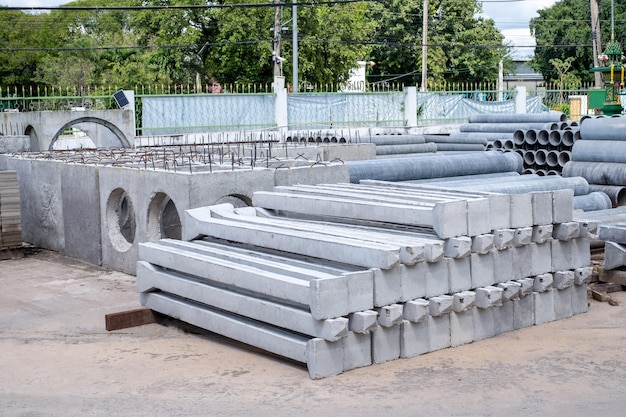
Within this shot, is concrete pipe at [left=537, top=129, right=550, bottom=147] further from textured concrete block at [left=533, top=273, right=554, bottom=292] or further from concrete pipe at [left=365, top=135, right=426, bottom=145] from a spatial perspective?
textured concrete block at [left=533, top=273, right=554, bottom=292]

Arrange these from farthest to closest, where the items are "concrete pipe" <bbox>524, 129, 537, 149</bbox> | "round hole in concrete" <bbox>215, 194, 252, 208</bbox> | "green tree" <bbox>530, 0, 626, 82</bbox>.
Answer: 1. "green tree" <bbox>530, 0, 626, 82</bbox>
2. "concrete pipe" <bbox>524, 129, 537, 149</bbox>
3. "round hole in concrete" <bbox>215, 194, 252, 208</bbox>

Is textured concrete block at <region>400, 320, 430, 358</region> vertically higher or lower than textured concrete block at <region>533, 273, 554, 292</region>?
lower

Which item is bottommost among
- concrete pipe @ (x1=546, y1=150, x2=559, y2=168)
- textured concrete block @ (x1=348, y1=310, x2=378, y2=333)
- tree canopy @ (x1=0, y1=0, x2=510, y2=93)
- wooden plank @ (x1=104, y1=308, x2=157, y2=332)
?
wooden plank @ (x1=104, y1=308, x2=157, y2=332)

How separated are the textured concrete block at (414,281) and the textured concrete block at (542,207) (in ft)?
4.85

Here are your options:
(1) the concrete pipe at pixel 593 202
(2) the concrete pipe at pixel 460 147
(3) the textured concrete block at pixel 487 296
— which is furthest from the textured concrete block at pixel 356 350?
(2) the concrete pipe at pixel 460 147

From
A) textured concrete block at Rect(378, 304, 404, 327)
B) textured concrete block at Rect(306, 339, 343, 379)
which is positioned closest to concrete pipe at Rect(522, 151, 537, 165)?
textured concrete block at Rect(378, 304, 404, 327)

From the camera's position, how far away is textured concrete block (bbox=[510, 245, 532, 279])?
8398 mm

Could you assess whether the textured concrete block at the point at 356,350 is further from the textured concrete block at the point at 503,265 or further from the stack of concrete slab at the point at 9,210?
the stack of concrete slab at the point at 9,210

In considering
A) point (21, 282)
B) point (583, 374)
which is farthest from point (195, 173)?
point (583, 374)

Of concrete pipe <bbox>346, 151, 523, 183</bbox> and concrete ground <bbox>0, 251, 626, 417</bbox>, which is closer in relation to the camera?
concrete ground <bbox>0, 251, 626, 417</bbox>

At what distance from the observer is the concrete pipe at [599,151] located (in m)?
16.4

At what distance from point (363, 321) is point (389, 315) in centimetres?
30

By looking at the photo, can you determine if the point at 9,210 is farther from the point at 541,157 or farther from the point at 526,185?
the point at 541,157

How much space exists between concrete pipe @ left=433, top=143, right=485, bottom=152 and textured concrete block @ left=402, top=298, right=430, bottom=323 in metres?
14.1
